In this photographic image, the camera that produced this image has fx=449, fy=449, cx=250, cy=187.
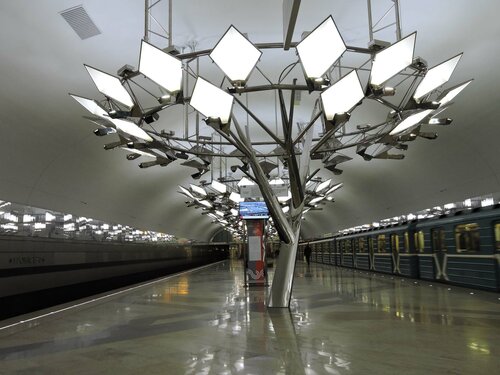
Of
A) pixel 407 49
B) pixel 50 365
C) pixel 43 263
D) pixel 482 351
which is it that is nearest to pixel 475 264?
pixel 482 351

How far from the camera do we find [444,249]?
14.9m

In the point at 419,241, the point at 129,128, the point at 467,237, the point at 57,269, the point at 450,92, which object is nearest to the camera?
the point at 450,92

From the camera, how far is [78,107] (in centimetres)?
1259

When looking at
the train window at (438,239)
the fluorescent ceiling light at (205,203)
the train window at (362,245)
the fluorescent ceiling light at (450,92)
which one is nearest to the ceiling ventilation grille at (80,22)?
the fluorescent ceiling light at (450,92)

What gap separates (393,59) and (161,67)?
11.1ft

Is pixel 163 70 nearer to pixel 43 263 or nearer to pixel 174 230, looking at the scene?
pixel 43 263

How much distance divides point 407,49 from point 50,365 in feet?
20.6

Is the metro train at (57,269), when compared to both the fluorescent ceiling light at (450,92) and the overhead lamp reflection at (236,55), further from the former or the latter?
the fluorescent ceiling light at (450,92)

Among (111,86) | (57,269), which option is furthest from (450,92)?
(57,269)

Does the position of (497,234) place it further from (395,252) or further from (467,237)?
(395,252)

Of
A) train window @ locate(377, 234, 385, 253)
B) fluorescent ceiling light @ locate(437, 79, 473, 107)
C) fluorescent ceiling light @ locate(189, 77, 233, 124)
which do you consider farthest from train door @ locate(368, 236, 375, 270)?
fluorescent ceiling light @ locate(189, 77, 233, 124)

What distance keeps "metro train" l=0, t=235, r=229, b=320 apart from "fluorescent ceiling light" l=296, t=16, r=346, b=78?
911 centimetres

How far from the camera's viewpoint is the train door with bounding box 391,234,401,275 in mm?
19891

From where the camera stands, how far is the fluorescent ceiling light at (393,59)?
6.39 metres
